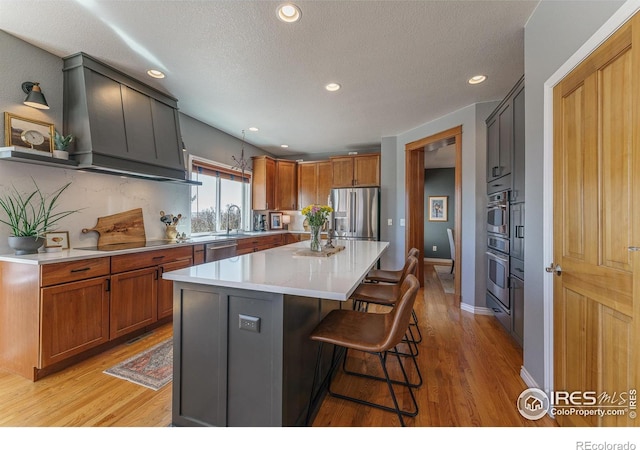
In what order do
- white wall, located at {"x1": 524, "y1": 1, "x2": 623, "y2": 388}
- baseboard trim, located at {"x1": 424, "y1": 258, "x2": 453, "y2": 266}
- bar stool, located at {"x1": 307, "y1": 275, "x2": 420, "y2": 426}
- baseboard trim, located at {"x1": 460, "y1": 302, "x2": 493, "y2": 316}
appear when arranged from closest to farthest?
bar stool, located at {"x1": 307, "y1": 275, "x2": 420, "y2": 426} → white wall, located at {"x1": 524, "y1": 1, "x2": 623, "y2": 388} → baseboard trim, located at {"x1": 460, "y1": 302, "x2": 493, "y2": 316} → baseboard trim, located at {"x1": 424, "y1": 258, "x2": 453, "y2": 266}

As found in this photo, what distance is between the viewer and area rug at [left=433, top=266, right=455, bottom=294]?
14.7 feet

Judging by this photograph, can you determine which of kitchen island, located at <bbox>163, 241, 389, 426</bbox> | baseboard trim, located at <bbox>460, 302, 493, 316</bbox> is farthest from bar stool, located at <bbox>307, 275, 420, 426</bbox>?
baseboard trim, located at <bbox>460, 302, 493, 316</bbox>

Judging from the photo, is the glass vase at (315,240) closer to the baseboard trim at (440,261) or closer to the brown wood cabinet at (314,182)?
the brown wood cabinet at (314,182)

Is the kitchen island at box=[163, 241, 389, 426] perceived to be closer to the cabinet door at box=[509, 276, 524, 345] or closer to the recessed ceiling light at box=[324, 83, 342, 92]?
the cabinet door at box=[509, 276, 524, 345]

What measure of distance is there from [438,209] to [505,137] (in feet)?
15.4

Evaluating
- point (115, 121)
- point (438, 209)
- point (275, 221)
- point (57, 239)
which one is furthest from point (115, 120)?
point (438, 209)

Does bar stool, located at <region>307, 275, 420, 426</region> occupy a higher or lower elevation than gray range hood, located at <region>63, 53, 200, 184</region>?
lower

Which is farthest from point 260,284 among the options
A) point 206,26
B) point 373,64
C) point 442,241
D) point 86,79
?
point 442,241

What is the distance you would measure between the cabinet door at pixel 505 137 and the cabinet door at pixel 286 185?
3.93 metres

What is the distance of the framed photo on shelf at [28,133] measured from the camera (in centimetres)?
208

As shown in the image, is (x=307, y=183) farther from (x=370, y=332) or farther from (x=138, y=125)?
(x=370, y=332)

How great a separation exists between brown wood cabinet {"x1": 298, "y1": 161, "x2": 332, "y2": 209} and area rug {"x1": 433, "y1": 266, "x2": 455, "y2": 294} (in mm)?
2777

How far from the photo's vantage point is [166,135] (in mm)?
3131

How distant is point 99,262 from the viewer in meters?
2.23
